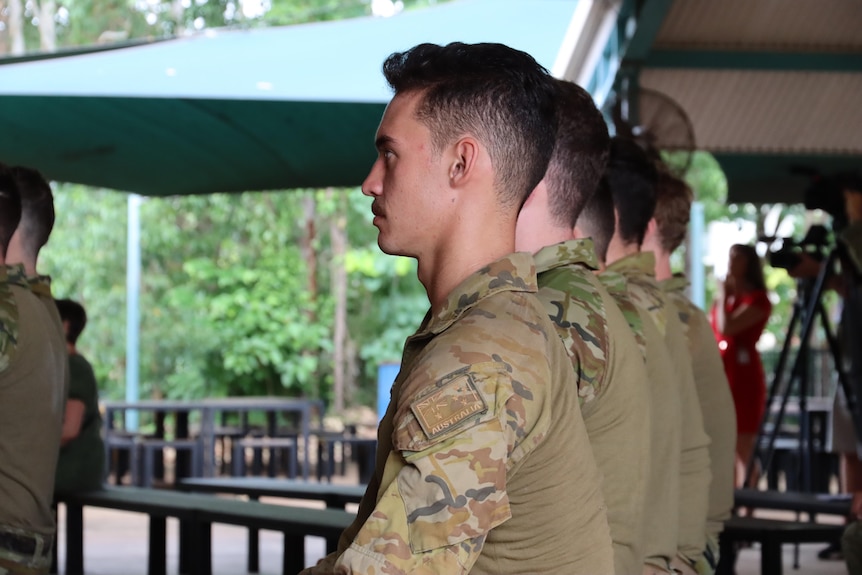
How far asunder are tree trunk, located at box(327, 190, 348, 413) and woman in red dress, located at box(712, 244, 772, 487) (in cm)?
1100

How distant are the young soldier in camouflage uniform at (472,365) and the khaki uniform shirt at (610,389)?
313 mm

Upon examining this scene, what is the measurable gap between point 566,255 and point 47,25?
713 inches

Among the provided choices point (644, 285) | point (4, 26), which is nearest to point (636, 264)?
point (644, 285)

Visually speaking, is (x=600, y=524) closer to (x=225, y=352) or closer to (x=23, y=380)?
(x=23, y=380)

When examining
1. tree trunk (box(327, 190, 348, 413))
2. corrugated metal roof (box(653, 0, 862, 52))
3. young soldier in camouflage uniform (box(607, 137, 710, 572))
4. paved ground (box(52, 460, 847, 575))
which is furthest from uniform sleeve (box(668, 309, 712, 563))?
tree trunk (box(327, 190, 348, 413))

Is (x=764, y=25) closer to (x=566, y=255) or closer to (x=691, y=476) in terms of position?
(x=691, y=476)

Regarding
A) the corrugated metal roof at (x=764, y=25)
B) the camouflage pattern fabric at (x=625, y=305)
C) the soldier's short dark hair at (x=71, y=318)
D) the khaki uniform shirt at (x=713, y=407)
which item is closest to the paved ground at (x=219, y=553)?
the soldier's short dark hair at (x=71, y=318)

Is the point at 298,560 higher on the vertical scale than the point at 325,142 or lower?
lower

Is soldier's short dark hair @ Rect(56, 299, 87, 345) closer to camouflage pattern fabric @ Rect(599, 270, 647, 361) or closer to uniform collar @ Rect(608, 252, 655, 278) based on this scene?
uniform collar @ Rect(608, 252, 655, 278)

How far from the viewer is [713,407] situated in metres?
3.11

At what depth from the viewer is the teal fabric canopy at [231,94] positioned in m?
5.12

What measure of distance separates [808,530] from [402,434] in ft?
10.5

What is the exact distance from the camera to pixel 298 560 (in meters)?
4.28

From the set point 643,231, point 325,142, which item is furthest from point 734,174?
point 643,231
